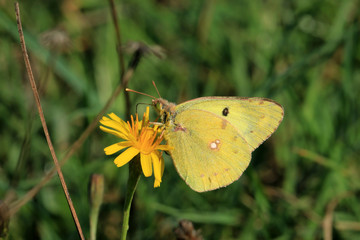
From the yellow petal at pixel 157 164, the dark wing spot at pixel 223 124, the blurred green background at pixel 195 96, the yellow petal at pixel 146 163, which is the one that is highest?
the yellow petal at pixel 146 163

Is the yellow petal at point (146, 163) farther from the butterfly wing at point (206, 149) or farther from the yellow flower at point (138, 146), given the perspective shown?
the butterfly wing at point (206, 149)

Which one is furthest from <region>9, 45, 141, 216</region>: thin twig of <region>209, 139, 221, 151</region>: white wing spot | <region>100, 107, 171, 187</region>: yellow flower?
<region>209, 139, 221, 151</region>: white wing spot

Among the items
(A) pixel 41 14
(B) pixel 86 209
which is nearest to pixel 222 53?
(A) pixel 41 14

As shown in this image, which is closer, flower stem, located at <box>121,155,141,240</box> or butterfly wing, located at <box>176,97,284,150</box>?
flower stem, located at <box>121,155,141,240</box>

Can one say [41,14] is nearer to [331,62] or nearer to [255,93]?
[255,93]

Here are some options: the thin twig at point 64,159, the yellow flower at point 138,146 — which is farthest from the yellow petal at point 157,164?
the thin twig at point 64,159

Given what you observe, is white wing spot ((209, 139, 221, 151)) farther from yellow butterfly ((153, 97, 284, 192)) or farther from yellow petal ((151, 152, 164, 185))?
yellow petal ((151, 152, 164, 185))

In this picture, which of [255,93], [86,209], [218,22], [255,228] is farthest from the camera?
[218,22]
